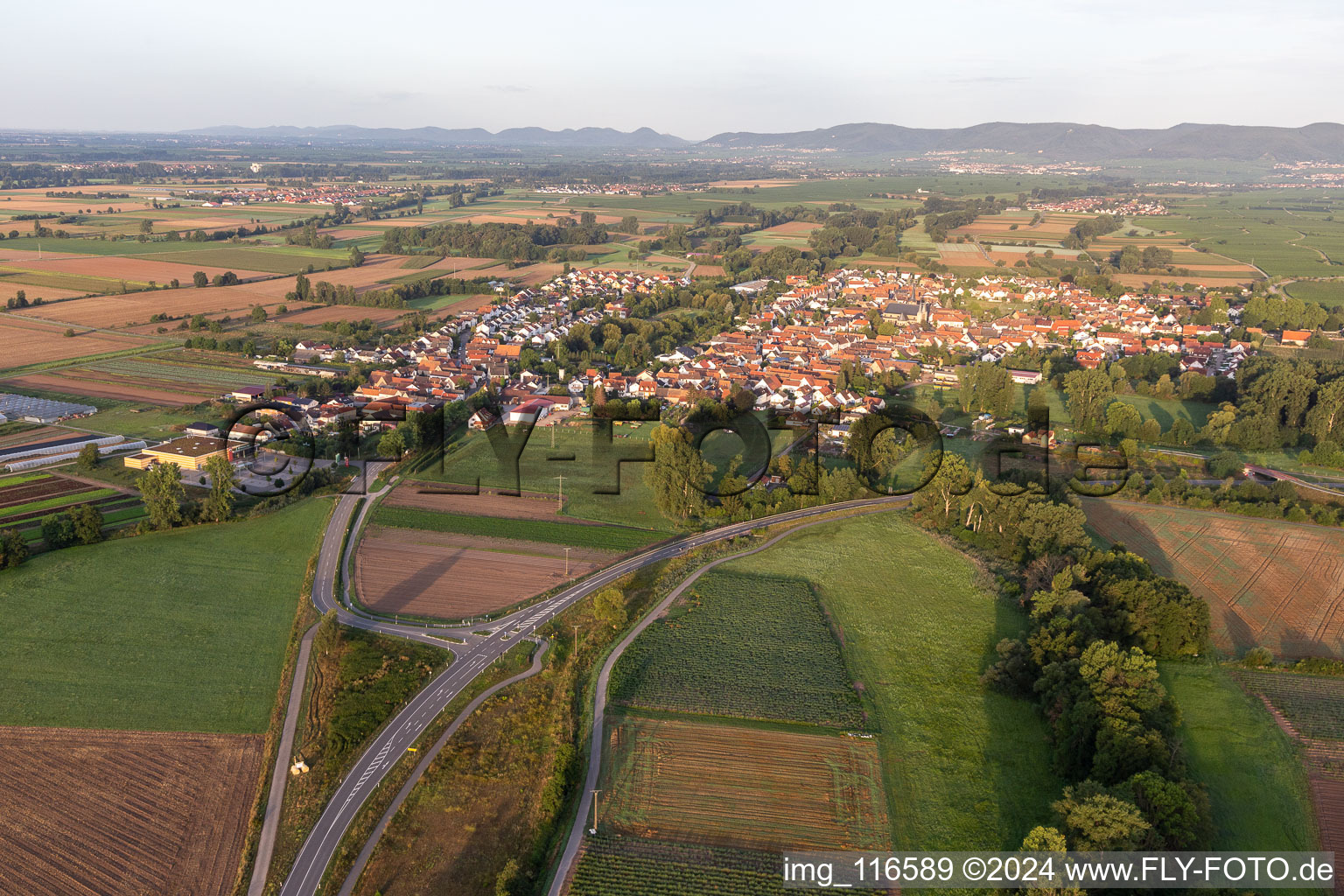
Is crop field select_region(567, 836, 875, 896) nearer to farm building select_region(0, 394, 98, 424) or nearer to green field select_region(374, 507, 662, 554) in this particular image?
green field select_region(374, 507, 662, 554)

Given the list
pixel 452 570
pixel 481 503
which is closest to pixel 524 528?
pixel 481 503

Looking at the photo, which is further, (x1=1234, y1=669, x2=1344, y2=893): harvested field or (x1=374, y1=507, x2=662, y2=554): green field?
(x1=374, y1=507, x2=662, y2=554): green field

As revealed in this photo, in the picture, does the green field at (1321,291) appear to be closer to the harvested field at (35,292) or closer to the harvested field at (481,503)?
the harvested field at (481,503)

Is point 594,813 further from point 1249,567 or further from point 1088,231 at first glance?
point 1088,231

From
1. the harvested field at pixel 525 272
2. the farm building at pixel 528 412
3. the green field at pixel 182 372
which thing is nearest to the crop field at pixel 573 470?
the farm building at pixel 528 412

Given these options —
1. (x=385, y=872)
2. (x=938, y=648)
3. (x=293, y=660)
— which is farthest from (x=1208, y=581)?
(x=293, y=660)

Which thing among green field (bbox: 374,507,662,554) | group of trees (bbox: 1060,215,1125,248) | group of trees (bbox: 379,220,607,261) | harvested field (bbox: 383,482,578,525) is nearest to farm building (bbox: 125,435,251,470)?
harvested field (bbox: 383,482,578,525)

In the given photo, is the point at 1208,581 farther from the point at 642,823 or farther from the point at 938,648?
the point at 642,823
